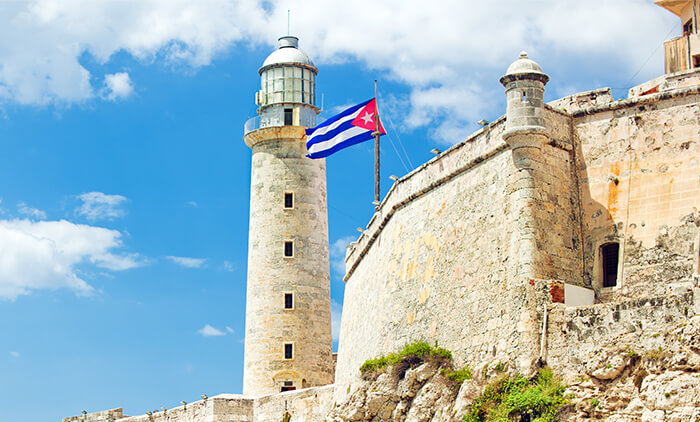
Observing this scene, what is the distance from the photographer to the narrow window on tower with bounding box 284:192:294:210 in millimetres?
39188

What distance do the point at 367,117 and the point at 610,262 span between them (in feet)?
45.3

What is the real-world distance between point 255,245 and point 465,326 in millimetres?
17186

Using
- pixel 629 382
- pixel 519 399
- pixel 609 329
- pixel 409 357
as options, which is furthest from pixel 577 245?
pixel 409 357

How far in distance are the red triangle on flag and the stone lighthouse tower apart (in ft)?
17.8

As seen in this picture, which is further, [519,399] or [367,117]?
[367,117]

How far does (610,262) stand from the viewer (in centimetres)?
2236

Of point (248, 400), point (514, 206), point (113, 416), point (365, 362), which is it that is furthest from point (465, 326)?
point (113, 416)

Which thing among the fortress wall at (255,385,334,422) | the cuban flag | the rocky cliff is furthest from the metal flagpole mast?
the rocky cliff

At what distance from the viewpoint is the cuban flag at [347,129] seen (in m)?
34.6

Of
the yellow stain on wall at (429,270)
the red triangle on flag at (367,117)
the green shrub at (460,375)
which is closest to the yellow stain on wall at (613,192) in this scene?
the green shrub at (460,375)

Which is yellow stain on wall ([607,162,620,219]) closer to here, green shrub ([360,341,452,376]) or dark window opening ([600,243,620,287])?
dark window opening ([600,243,620,287])

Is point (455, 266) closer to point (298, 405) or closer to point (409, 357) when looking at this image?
→ point (409, 357)

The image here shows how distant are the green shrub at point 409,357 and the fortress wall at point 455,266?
24 centimetres

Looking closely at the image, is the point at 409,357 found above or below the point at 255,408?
above
